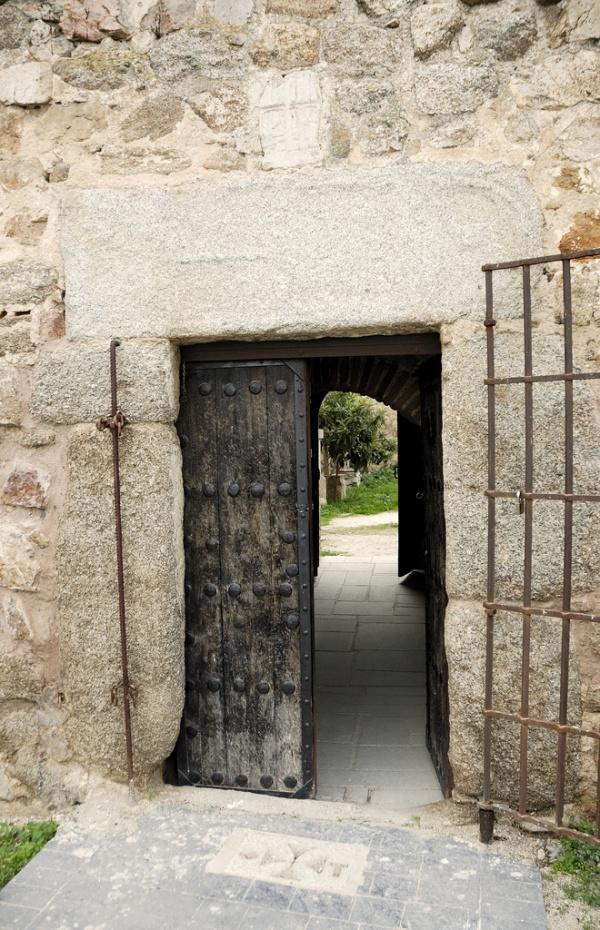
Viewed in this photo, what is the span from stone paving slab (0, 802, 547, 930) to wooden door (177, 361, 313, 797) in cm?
33

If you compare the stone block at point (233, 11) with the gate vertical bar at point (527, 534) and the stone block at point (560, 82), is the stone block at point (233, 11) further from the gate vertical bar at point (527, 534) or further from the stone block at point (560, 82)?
the gate vertical bar at point (527, 534)

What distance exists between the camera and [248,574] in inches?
113

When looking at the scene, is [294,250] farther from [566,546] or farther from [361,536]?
[361,536]

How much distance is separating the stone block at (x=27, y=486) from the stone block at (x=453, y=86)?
76.9 inches

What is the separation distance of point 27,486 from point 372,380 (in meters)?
3.50

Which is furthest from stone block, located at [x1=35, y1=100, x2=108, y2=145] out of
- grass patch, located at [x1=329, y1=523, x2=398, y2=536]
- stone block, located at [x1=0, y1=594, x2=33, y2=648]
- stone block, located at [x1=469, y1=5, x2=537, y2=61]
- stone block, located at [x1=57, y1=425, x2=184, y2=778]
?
grass patch, located at [x1=329, y1=523, x2=398, y2=536]

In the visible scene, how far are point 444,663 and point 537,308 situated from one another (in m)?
1.39

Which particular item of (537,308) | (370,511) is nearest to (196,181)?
(537,308)

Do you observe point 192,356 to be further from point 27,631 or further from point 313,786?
point 313,786

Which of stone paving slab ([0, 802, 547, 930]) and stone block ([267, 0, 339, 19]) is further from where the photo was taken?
stone block ([267, 0, 339, 19])

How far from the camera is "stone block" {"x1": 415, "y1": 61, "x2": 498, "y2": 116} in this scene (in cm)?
248

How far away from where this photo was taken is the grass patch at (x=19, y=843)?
96.0 inches

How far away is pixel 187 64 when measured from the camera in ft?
8.65

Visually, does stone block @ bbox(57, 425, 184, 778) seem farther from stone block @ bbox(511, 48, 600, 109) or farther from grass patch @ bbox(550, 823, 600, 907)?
stone block @ bbox(511, 48, 600, 109)
